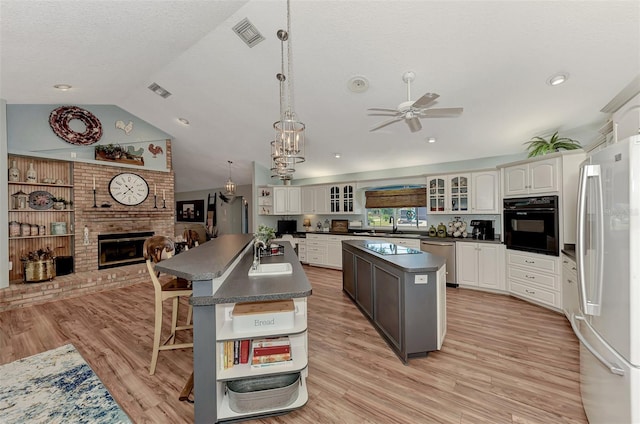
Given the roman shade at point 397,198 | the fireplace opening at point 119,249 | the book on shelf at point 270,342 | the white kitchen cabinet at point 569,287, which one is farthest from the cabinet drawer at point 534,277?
the fireplace opening at point 119,249

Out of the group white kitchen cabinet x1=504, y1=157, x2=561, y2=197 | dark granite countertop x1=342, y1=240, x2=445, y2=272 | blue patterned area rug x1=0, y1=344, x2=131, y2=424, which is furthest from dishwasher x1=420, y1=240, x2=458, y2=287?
blue patterned area rug x1=0, y1=344, x2=131, y2=424

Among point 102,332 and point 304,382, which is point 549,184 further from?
point 102,332

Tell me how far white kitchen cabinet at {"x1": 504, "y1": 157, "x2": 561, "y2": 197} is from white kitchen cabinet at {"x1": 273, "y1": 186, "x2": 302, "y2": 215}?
4.67 m

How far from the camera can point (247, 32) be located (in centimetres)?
293

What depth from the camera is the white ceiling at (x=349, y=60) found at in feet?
7.66

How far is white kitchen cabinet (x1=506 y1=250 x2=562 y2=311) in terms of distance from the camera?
3.44 m

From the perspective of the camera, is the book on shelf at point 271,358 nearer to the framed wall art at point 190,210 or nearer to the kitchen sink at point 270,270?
the kitchen sink at point 270,270

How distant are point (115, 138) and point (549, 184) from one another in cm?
775

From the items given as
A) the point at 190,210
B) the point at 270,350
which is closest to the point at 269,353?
the point at 270,350

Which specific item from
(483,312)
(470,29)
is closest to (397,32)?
(470,29)

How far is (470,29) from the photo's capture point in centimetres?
248

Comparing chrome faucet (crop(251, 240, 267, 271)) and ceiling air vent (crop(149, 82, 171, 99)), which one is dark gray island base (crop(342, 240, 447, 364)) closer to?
chrome faucet (crop(251, 240, 267, 271))

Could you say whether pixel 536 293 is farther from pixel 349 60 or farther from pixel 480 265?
pixel 349 60

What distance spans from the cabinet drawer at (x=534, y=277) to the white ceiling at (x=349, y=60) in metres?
2.10
